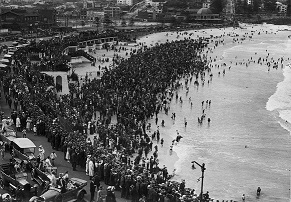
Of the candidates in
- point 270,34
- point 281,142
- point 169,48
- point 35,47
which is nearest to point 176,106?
point 281,142

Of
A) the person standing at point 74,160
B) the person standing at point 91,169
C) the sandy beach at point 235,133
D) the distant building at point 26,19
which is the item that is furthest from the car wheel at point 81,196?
the distant building at point 26,19

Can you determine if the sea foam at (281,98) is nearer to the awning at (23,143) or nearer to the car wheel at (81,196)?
the awning at (23,143)

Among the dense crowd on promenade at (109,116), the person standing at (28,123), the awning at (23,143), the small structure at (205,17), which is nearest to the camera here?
the dense crowd on promenade at (109,116)

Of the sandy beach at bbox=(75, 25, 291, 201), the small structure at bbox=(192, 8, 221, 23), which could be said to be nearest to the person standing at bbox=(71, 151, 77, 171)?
the sandy beach at bbox=(75, 25, 291, 201)

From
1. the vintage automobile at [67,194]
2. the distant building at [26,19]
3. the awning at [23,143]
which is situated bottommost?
the vintage automobile at [67,194]

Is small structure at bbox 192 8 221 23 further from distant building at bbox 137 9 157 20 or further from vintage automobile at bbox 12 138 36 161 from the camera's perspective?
vintage automobile at bbox 12 138 36 161

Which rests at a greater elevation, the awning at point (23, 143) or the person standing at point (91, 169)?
the awning at point (23, 143)

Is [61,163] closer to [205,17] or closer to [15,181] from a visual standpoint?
[15,181]
